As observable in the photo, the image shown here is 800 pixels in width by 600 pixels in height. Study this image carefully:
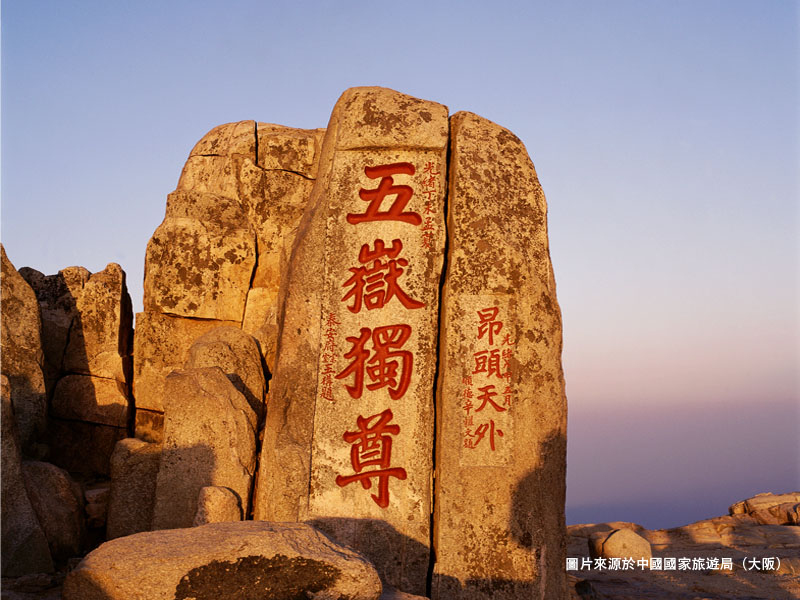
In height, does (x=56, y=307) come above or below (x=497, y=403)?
above

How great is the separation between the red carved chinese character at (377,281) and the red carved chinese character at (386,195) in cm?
28

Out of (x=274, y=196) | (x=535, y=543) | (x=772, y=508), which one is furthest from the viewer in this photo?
(x=772, y=508)

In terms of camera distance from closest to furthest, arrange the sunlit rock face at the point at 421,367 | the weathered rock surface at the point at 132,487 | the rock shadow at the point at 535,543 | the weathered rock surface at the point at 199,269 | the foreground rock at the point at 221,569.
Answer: the foreground rock at the point at 221,569 → the rock shadow at the point at 535,543 → the sunlit rock face at the point at 421,367 → the weathered rock surface at the point at 132,487 → the weathered rock surface at the point at 199,269

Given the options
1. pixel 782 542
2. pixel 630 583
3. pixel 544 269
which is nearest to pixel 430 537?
pixel 544 269

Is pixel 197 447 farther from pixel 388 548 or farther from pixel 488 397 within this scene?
pixel 488 397

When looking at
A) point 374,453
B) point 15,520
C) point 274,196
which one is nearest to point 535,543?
point 374,453

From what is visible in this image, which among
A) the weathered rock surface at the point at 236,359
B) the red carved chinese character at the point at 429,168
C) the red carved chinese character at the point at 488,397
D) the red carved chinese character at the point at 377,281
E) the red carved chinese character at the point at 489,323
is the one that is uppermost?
the red carved chinese character at the point at 429,168

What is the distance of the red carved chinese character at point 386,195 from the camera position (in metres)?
8.10

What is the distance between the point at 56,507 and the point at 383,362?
3941 mm

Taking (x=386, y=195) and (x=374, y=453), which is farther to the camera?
(x=386, y=195)

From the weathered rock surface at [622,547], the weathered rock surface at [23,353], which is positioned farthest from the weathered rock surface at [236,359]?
the weathered rock surface at [622,547]

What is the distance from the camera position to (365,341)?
7891mm

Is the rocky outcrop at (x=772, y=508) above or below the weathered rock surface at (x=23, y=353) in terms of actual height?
below

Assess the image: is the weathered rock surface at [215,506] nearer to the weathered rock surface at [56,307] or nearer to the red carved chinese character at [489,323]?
the red carved chinese character at [489,323]
